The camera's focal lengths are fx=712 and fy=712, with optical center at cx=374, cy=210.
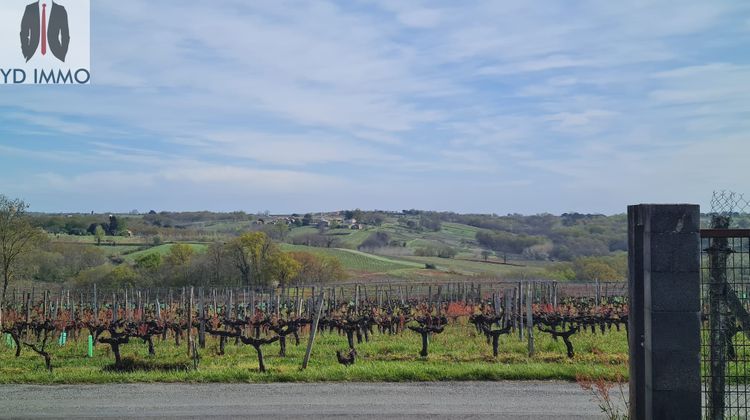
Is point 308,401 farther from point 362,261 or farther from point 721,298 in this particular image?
point 362,261

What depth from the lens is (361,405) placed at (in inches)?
455

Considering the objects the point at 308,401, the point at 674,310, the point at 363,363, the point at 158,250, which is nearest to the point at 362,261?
the point at 158,250

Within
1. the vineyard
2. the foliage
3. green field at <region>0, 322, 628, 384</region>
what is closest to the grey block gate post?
the foliage

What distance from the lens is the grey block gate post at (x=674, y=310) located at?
625 cm

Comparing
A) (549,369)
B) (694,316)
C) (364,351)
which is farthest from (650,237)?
(364,351)

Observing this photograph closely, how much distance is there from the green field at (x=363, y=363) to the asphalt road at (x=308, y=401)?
595 millimetres

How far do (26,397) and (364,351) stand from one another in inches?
338

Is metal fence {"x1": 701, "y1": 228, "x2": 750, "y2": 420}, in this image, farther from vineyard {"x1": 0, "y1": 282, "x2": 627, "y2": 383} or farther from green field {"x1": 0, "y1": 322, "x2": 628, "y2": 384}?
green field {"x1": 0, "y1": 322, "x2": 628, "y2": 384}

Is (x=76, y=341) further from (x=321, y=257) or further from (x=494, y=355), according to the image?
(x=321, y=257)

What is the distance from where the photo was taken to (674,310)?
6254 millimetres

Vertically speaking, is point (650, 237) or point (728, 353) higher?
point (650, 237)

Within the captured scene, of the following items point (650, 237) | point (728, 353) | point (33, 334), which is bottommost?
point (33, 334)

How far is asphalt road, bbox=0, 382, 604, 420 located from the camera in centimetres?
1097

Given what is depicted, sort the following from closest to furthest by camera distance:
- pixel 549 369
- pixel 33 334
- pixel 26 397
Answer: pixel 26 397 < pixel 549 369 < pixel 33 334
